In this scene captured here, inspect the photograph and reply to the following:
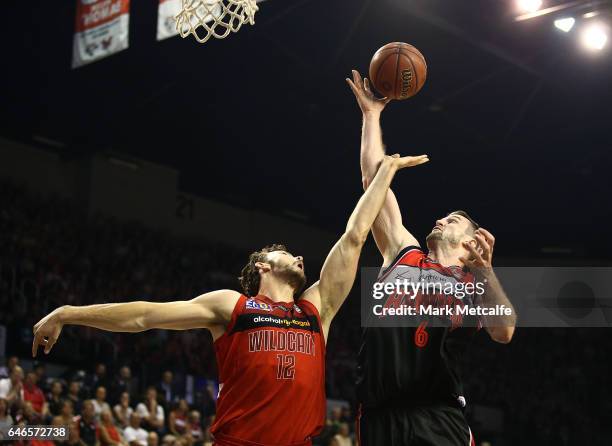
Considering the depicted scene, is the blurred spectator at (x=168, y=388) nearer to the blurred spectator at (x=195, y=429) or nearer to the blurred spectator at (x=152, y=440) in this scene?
the blurred spectator at (x=195, y=429)

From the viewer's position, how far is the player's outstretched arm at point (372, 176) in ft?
16.0

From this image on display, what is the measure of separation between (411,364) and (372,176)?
110cm

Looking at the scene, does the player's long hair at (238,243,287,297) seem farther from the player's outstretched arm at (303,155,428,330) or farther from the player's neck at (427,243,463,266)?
the player's neck at (427,243,463,266)

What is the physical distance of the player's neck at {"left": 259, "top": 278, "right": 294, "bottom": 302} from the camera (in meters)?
4.67

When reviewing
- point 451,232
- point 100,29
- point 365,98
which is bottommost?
point 451,232

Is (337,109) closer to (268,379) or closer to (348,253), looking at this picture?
(348,253)

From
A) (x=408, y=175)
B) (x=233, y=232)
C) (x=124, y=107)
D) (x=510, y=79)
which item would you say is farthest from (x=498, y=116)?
(x=233, y=232)

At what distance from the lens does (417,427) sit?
4262 millimetres

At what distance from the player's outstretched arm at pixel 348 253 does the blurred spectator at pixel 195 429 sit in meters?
7.54

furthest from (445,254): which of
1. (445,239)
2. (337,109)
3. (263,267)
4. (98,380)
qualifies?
(337,109)

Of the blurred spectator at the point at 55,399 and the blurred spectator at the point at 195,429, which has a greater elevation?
the blurred spectator at the point at 55,399

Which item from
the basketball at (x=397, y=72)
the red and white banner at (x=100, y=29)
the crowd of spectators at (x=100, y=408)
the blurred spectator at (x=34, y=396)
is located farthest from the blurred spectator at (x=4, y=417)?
the basketball at (x=397, y=72)

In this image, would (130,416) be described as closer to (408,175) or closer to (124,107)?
(124,107)

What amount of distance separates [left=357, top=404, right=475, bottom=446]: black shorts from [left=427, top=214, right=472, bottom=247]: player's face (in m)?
0.92
